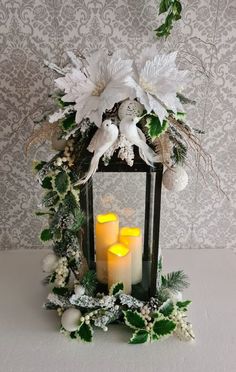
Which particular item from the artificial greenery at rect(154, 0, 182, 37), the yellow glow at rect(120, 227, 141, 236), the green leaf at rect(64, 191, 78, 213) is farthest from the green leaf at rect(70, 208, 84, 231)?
the artificial greenery at rect(154, 0, 182, 37)

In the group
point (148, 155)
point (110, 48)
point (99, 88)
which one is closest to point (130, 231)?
point (148, 155)

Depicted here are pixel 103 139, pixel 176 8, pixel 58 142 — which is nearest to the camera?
pixel 103 139

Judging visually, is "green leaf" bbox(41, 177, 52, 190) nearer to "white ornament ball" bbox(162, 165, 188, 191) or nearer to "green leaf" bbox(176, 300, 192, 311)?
"white ornament ball" bbox(162, 165, 188, 191)

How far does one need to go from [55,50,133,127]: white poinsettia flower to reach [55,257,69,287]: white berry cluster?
1.22 feet

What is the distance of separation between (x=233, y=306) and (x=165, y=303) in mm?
210

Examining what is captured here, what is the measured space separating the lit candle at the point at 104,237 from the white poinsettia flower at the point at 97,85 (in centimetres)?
28

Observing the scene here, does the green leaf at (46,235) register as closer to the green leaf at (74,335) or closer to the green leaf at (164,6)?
the green leaf at (74,335)

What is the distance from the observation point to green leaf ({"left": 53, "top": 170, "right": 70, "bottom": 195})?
2.65 ft

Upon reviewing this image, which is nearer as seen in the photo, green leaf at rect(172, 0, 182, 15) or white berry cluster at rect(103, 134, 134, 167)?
white berry cluster at rect(103, 134, 134, 167)

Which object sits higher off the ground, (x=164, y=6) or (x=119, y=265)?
(x=164, y=6)

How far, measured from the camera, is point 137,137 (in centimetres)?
74

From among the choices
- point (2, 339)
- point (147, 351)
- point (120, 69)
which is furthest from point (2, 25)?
point (147, 351)

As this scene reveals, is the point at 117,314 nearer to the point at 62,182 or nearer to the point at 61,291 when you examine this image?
the point at 61,291

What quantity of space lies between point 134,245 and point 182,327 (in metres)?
0.22
